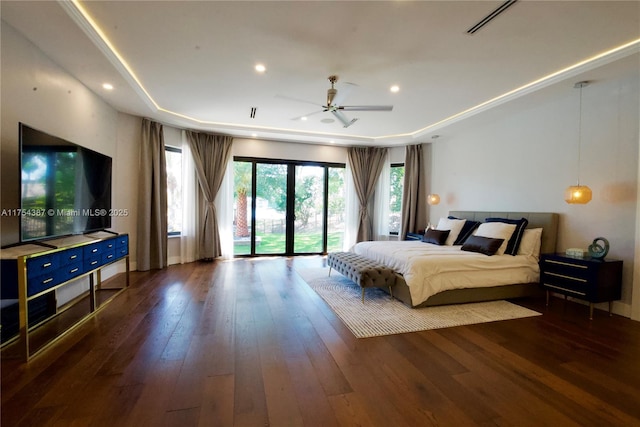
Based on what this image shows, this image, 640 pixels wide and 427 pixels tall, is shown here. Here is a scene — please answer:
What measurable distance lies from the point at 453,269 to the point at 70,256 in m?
4.15

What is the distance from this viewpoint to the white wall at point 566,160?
323 cm

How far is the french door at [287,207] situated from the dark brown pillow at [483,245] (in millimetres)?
3438

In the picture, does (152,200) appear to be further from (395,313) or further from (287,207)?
(395,313)

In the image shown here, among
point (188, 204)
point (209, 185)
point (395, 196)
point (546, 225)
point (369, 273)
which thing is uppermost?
point (209, 185)

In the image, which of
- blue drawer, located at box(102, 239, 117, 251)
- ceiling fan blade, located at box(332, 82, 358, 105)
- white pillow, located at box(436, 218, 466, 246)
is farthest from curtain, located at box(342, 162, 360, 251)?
blue drawer, located at box(102, 239, 117, 251)

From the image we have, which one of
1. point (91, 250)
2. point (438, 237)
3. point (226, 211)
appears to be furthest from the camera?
point (226, 211)

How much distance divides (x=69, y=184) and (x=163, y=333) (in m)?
1.83

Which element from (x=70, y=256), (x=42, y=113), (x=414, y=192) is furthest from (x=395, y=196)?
(x=42, y=113)

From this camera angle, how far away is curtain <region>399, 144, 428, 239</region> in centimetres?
666

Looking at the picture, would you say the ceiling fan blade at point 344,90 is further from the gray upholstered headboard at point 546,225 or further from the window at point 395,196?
the window at point 395,196

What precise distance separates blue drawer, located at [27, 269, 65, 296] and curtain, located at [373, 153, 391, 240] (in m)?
6.06

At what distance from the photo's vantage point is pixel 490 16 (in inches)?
91.5

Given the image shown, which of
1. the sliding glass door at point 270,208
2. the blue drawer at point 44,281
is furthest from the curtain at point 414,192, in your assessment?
the blue drawer at point 44,281

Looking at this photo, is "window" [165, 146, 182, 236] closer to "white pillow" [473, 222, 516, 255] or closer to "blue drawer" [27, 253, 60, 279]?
"blue drawer" [27, 253, 60, 279]
